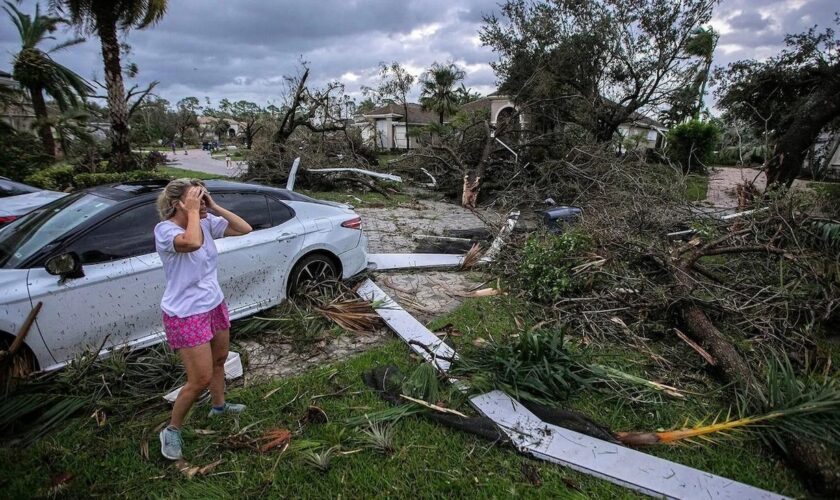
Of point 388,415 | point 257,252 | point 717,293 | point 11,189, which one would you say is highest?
point 11,189

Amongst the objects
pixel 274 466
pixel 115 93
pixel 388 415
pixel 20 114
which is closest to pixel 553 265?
pixel 388 415

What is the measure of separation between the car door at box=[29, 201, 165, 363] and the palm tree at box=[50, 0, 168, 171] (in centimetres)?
1205

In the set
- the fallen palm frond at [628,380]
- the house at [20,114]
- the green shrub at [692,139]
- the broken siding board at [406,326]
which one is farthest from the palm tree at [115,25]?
the green shrub at [692,139]

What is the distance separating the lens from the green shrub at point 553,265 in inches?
193

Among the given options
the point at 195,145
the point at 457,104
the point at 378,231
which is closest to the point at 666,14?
the point at 378,231

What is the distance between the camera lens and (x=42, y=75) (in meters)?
16.5

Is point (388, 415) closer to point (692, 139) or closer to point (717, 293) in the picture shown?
point (717, 293)

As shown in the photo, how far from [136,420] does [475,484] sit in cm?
241

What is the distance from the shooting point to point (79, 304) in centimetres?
314

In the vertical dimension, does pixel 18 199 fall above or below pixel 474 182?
above

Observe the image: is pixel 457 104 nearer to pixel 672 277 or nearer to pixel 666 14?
pixel 666 14

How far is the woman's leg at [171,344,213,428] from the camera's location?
2520 mm

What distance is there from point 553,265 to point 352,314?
2540 millimetres

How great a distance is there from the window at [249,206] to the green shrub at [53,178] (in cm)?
1144
